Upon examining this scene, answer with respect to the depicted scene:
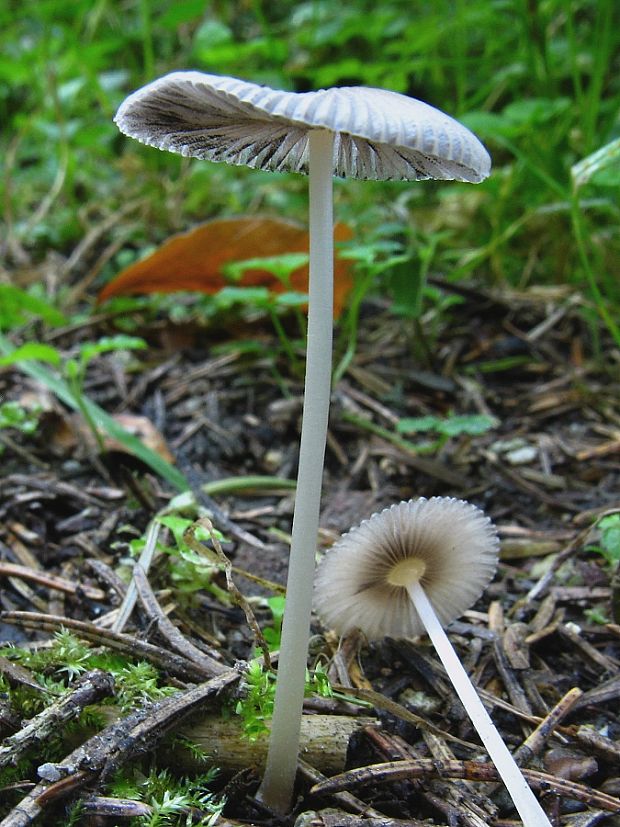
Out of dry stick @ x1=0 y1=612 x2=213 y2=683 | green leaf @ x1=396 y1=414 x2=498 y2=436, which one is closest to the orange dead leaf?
green leaf @ x1=396 y1=414 x2=498 y2=436

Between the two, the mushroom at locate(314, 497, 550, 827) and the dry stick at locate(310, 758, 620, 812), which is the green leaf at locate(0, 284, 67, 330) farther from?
the dry stick at locate(310, 758, 620, 812)

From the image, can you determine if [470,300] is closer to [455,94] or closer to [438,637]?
[455,94]

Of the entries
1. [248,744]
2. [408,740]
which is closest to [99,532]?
[248,744]

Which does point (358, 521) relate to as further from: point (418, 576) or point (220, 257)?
point (220, 257)

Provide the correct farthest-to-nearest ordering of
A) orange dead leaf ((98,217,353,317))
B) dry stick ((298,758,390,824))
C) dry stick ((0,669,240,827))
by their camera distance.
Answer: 1. orange dead leaf ((98,217,353,317))
2. dry stick ((298,758,390,824))
3. dry stick ((0,669,240,827))

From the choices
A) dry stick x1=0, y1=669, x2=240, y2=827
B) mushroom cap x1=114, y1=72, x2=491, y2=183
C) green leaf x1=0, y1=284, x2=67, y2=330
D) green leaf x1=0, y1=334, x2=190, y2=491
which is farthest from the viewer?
green leaf x1=0, y1=284, x2=67, y2=330
